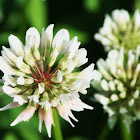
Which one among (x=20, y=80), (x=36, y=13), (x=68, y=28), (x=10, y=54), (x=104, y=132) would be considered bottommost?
(x=104, y=132)

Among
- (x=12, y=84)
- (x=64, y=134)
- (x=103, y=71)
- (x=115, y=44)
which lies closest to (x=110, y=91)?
(x=103, y=71)

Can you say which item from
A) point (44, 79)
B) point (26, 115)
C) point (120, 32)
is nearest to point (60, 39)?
point (44, 79)

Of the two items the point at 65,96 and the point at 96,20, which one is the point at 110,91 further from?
the point at 96,20

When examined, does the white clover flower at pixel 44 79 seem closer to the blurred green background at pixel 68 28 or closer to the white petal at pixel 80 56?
the white petal at pixel 80 56

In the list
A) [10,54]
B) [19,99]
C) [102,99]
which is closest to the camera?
[19,99]

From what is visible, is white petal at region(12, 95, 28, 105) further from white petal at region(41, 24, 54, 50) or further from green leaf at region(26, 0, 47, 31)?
green leaf at region(26, 0, 47, 31)

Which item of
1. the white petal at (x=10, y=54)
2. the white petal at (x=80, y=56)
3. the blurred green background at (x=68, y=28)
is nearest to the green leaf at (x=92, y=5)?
the blurred green background at (x=68, y=28)

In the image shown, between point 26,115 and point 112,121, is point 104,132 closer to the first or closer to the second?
Result: point 112,121
